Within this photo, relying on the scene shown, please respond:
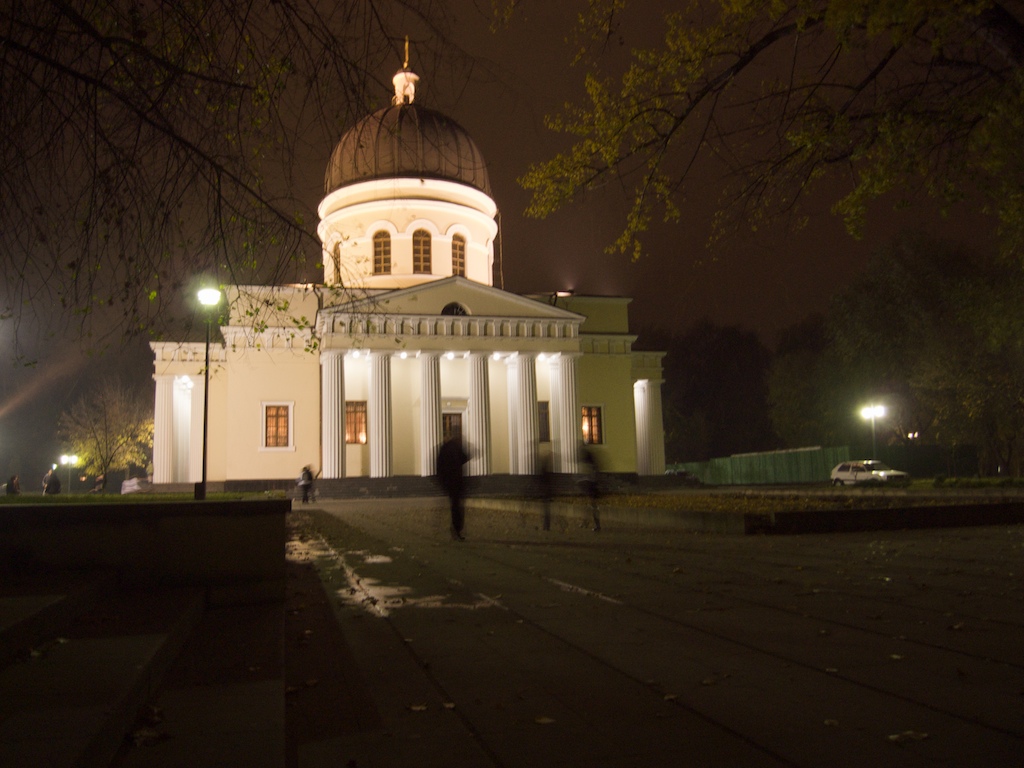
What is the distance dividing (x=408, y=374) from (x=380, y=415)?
13.8ft

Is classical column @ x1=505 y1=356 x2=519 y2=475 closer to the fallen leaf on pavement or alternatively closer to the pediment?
the pediment

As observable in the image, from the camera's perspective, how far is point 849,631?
252 inches

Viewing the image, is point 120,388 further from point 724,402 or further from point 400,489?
point 724,402

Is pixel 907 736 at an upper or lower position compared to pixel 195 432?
lower

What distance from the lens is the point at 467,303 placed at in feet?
142

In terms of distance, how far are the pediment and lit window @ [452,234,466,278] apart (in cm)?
569

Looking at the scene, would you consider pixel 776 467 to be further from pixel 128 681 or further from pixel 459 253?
pixel 128 681

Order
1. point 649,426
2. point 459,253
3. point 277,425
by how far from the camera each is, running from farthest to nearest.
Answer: point 649,426 < point 459,253 < point 277,425

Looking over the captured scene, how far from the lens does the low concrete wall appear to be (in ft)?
21.7

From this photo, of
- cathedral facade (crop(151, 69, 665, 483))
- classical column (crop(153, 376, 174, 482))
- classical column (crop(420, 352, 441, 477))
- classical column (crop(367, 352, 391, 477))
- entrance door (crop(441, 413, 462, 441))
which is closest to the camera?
classical column (crop(367, 352, 391, 477))

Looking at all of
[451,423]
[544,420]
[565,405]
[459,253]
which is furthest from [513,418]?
[459,253]

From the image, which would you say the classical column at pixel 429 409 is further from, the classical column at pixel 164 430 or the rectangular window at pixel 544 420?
the classical column at pixel 164 430

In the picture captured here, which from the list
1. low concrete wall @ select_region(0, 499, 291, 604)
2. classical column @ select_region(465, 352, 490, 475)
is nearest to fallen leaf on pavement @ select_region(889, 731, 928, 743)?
low concrete wall @ select_region(0, 499, 291, 604)

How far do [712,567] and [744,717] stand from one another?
5.93 meters
